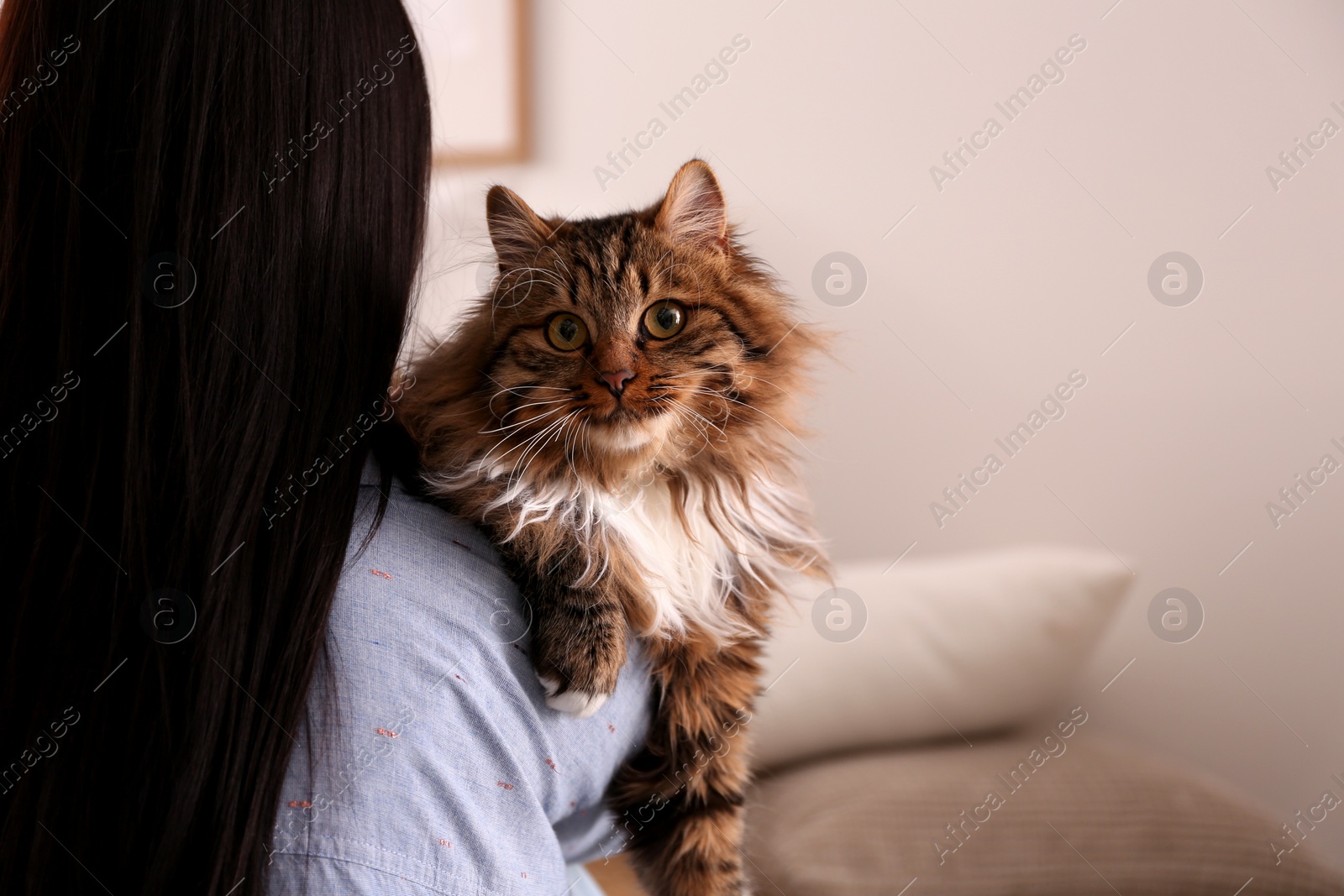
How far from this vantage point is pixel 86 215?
711 mm

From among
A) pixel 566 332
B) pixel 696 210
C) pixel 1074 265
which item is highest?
pixel 1074 265

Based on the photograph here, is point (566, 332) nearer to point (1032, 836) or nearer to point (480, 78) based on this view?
point (1032, 836)

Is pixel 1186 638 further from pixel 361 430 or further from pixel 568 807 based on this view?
pixel 361 430

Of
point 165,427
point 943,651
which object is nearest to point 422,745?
point 165,427

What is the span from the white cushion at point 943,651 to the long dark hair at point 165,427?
1.47 metres

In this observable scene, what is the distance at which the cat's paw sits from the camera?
2.56 feet

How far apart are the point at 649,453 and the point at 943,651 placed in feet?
4.63

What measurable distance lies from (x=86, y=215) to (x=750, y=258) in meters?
0.66

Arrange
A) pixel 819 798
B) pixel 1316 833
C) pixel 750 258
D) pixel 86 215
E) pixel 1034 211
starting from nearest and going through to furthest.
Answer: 1. pixel 86 215
2. pixel 750 258
3. pixel 819 798
4. pixel 1316 833
5. pixel 1034 211

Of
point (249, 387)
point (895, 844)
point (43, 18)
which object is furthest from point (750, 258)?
point (895, 844)

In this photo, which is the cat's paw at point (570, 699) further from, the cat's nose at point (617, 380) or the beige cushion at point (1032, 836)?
the beige cushion at point (1032, 836)

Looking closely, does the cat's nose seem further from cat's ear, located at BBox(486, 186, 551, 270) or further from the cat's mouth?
cat's ear, located at BBox(486, 186, 551, 270)

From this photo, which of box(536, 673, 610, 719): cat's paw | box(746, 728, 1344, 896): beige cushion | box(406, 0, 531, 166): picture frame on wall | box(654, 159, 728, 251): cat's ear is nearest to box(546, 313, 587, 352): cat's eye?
box(654, 159, 728, 251): cat's ear

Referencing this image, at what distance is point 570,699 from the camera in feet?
2.58
